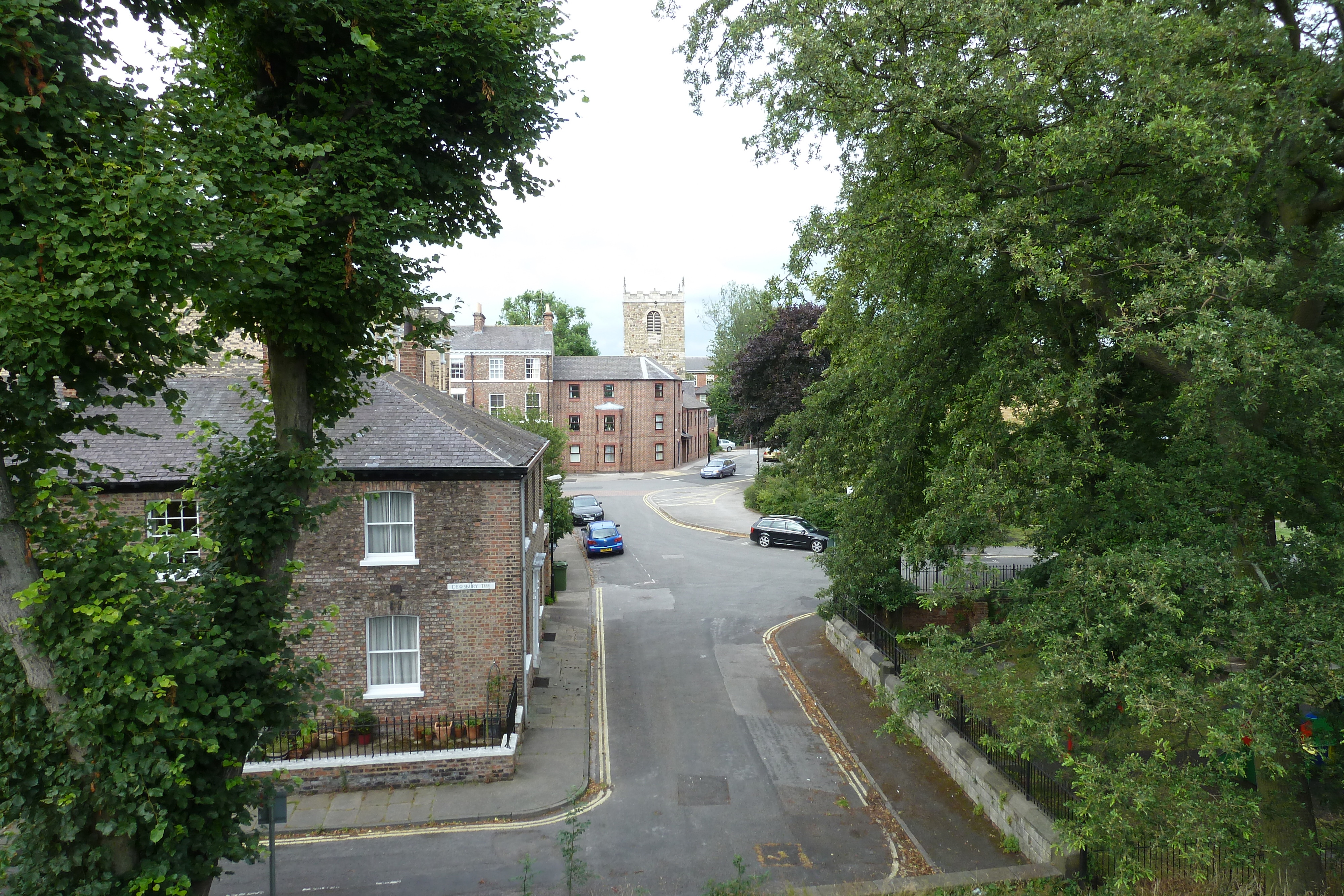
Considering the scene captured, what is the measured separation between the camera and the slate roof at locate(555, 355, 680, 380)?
64.2m

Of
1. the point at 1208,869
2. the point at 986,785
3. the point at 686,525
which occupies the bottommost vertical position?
the point at 1208,869

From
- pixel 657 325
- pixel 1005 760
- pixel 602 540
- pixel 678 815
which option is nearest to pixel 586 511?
pixel 602 540

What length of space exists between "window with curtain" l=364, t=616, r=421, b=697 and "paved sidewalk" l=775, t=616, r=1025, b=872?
8958 mm

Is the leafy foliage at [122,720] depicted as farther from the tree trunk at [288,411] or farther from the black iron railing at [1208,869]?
the black iron railing at [1208,869]

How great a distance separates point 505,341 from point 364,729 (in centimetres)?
5046

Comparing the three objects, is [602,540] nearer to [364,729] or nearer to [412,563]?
[412,563]

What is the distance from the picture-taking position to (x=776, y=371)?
141ft

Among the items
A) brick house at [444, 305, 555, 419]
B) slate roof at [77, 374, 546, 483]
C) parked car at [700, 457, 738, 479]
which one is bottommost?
parked car at [700, 457, 738, 479]

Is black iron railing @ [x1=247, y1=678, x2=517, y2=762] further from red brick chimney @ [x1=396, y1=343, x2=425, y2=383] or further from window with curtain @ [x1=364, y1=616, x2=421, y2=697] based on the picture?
red brick chimney @ [x1=396, y1=343, x2=425, y2=383]

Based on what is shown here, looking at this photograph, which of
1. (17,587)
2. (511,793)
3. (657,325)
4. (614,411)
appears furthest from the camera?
(657,325)

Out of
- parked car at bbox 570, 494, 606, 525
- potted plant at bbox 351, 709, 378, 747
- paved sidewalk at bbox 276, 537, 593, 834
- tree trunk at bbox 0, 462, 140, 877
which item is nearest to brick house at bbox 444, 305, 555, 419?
parked car at bbox 570, 494, 606, 525

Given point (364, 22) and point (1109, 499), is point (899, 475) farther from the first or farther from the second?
point (364, 22)

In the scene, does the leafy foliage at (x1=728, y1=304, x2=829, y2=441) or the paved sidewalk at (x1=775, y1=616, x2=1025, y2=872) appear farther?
the leafy foliage at (x1=728, y1=304, x2=829, y2=441)

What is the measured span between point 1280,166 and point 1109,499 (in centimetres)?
445
